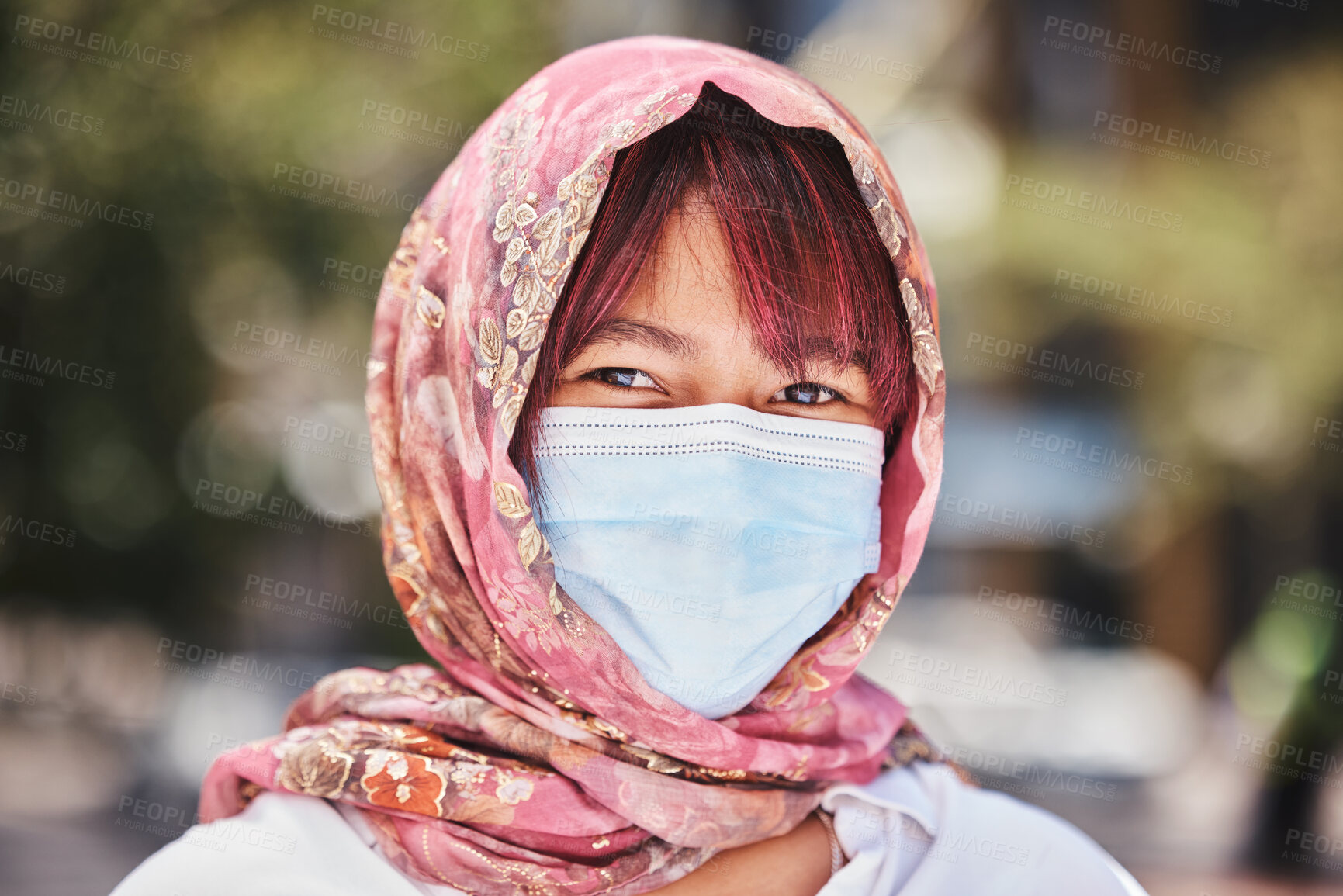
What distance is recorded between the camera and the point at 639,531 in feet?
5.30

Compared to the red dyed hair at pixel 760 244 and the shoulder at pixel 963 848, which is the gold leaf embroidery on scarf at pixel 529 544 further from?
the shoulder at pixel 963 848

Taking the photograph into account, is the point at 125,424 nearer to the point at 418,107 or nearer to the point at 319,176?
the point at 319,176

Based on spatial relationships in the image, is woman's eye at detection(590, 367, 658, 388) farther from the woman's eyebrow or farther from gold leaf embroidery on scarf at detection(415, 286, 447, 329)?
gold leaf embroidery on scarf at detection(415, 286, 447, 329)

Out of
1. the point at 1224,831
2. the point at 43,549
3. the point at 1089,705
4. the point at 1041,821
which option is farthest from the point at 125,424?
the point at 1089,705

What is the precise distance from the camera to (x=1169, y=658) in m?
7.34

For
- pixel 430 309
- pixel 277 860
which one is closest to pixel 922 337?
pixel 430 309

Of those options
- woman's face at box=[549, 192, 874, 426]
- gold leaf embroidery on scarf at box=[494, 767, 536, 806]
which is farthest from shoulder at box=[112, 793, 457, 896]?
woman's face at box=[549, 192, 874, 426]

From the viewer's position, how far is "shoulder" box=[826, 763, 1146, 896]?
5.73 ft

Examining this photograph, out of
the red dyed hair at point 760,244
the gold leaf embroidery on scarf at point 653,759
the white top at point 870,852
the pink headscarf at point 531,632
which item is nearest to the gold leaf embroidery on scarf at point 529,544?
the pink headscarf at point 531,632

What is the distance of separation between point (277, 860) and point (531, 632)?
19.9 inches

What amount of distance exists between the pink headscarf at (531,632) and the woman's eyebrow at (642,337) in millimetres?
96

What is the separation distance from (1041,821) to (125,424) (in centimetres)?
653

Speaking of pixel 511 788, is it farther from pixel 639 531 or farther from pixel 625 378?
pixel 625 378

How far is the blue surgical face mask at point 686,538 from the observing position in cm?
159
